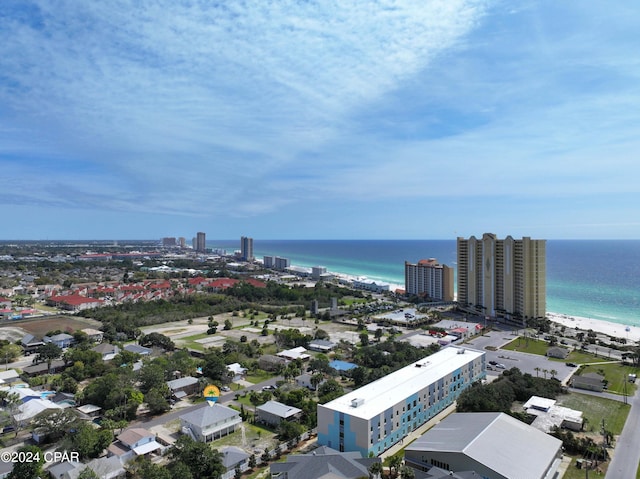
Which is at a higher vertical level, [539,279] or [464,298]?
[539,279]

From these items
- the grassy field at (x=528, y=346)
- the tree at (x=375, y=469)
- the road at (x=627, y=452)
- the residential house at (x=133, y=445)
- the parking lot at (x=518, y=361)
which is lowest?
the parking lot at (x=518, y=361)

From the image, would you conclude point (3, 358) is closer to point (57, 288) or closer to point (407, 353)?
Result: point (407, 353)

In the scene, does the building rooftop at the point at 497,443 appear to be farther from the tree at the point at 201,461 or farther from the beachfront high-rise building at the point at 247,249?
the beachfront high-rise building at the point at 247,249

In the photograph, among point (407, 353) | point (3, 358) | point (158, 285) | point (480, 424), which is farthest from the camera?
point (158, 285)

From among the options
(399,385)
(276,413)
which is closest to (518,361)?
(399,385)

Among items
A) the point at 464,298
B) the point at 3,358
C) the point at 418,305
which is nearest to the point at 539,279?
the point at 464,298

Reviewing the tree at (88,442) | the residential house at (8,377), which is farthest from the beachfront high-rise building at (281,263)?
the tree at (88,442)
